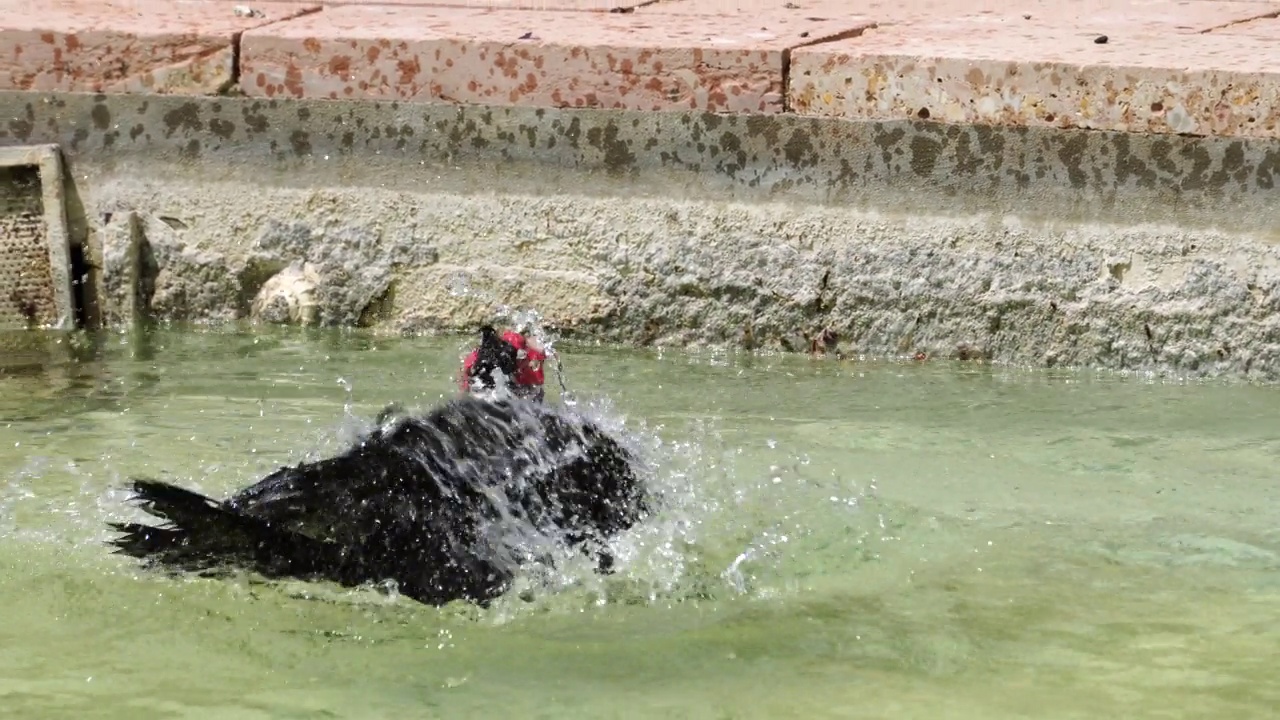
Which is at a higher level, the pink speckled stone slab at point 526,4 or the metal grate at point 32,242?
the pink speckled stone slab at point 526,4

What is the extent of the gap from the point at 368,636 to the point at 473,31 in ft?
8.69

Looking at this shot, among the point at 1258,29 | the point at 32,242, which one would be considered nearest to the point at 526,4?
the point at 32,242

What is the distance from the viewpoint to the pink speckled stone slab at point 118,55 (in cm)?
547

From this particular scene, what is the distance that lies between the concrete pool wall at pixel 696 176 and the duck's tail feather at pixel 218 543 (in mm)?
2192

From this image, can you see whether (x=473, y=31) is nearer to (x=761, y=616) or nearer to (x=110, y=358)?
(x=110, y=358)

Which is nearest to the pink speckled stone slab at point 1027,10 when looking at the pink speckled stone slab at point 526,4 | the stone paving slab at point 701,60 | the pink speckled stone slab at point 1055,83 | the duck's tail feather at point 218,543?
the stone paving slab at point 701,60

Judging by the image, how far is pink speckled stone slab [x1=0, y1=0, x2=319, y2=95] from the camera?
5.47 meters

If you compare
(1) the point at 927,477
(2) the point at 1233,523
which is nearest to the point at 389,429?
(1) the point at 927,477

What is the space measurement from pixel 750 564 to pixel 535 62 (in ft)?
6.81

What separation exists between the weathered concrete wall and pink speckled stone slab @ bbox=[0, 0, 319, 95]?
0.06 meters

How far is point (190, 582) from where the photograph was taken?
3426 millimetres

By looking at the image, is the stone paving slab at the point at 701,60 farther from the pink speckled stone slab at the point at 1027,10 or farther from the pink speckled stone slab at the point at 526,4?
the pink speckled stone slab at the point at 526,4

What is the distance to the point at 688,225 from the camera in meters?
5.29

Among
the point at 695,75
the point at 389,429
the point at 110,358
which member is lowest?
the point at 110,358
